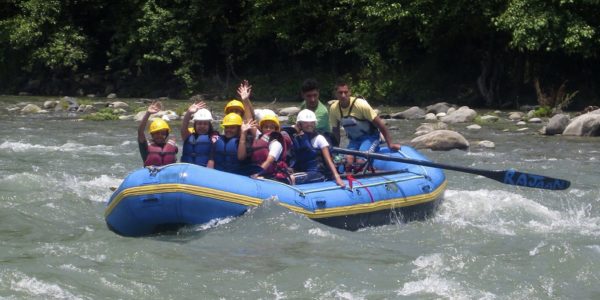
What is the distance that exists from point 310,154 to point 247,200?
4.00 ft

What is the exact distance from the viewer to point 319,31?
24875 mm

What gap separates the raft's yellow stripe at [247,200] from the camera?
735 cm

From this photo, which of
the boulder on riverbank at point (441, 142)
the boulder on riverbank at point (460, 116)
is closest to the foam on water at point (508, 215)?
the boulder on riverbank at point (441, 142)

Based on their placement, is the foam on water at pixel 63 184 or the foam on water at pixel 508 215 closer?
the foam on water at pixel 508 215

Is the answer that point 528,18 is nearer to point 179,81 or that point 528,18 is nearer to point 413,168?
point 413,168

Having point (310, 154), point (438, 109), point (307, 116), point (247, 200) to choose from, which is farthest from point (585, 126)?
point (247, 200)

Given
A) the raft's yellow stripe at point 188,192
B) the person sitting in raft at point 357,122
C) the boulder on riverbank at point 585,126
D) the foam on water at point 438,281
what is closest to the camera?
the foam on water at point 438,281

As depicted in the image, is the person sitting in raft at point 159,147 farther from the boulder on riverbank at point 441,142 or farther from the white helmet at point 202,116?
the boulder on riverbank at point 441,142

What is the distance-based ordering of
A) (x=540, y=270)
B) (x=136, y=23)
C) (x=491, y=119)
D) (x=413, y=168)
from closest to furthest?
(x=540, y=270)
(x=413, y=168)
(x=491, y=119)
(x=136, y=23)

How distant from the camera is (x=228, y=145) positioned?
319 inches

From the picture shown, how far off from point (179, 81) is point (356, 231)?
19766mm

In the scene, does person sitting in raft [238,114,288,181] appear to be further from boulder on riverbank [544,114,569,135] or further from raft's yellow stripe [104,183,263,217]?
boulder on riverbank [544,114,569,135]

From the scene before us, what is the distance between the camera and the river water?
6047 millimetres

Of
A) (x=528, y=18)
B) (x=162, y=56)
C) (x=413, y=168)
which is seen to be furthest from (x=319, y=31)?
(x=413, y=168)
